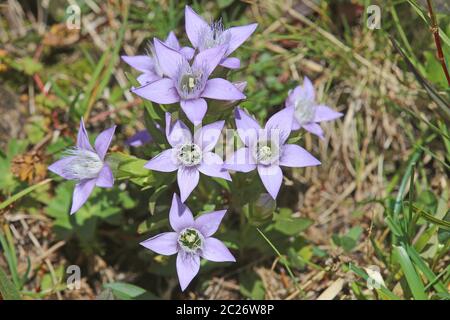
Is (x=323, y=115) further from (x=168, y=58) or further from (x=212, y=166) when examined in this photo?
(x=168, y=58)

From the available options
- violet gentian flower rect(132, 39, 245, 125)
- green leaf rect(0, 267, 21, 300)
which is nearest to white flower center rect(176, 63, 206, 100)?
violet gentian flower rect(132, 39, 245, 125)

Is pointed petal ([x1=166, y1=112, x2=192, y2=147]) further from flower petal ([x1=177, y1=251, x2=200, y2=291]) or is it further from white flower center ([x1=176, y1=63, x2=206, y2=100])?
flower petal ([x1=177, y1=251, x2=200, y2=291])

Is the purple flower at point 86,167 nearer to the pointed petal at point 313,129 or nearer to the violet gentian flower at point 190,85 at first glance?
the violet gentian flower at point 190,85

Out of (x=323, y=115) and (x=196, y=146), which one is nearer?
(x=196, y=146)

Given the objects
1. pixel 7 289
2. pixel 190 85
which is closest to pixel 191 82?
pixel 190 85

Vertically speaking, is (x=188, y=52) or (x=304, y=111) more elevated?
(x=188, y=52)

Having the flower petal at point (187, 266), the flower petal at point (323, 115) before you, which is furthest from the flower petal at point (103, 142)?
the flower petal at point (323, 115)
